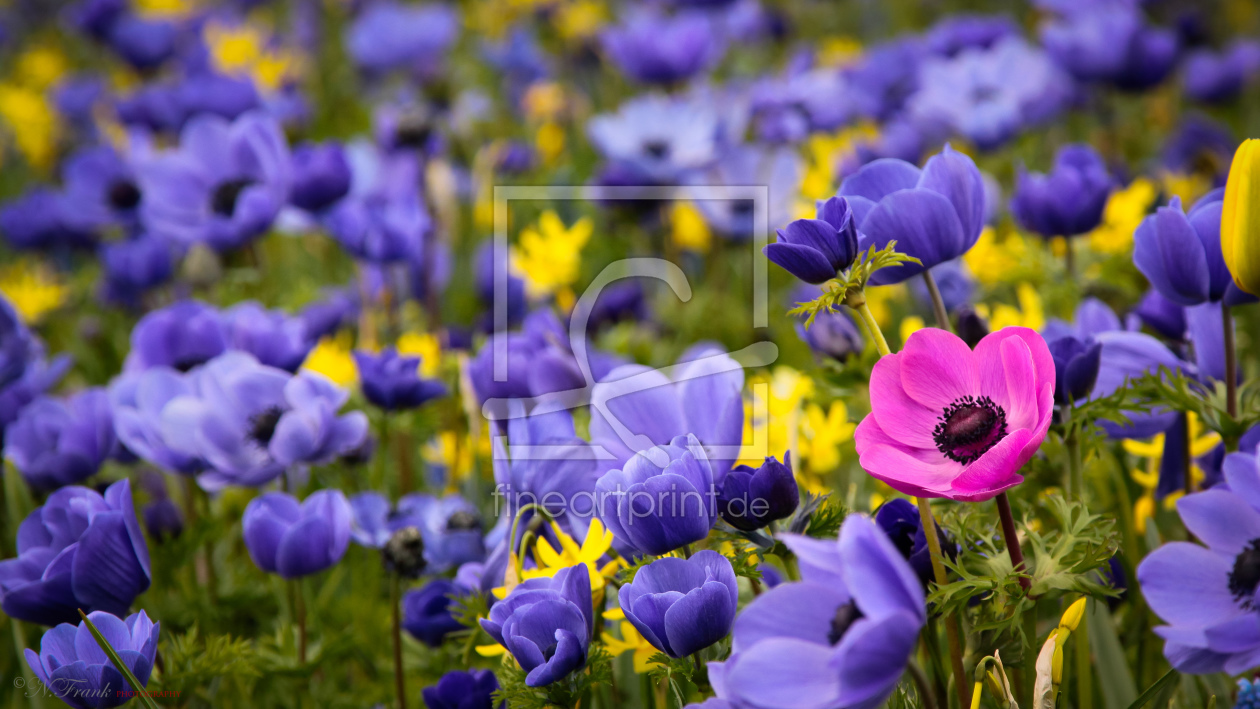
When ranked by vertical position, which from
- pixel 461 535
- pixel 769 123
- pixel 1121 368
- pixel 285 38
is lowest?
pixel 461 535

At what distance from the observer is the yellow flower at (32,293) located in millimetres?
2309

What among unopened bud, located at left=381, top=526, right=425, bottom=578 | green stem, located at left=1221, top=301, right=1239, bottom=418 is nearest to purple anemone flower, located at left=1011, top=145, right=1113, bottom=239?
green stem, located at left=1221, top=301, right=1239, bottom=418

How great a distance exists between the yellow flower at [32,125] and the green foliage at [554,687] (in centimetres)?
384

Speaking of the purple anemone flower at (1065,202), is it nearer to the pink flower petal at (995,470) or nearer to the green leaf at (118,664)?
the pink flower petal at (995,470)

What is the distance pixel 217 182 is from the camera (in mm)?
1959

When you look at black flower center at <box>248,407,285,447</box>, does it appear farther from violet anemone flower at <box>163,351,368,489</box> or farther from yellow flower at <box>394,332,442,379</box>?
yellow flower at <box>394,332,442,379</box>

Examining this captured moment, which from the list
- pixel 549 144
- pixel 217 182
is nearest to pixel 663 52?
pixel 549 144

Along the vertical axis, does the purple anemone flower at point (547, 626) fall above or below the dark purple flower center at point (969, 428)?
below

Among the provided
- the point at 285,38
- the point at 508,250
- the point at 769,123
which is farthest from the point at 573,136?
the point at 285,38

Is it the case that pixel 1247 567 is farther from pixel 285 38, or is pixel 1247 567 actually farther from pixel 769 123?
pixel 285 38

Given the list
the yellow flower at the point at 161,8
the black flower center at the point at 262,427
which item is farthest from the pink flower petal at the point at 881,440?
the yellow flower at the point at 161,8

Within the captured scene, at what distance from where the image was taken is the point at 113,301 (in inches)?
95.7

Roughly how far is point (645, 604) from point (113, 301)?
2178 millimetres

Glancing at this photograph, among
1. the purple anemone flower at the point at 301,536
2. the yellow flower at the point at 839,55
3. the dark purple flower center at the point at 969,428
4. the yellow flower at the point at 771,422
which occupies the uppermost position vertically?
the yellow flower at the point at 839,55
